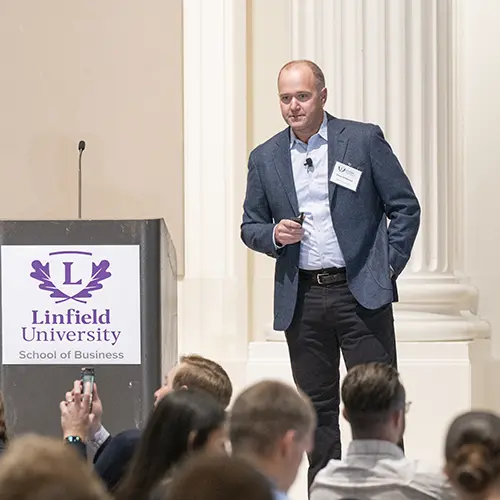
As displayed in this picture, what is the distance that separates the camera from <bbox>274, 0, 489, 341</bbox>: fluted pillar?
18.7 feet

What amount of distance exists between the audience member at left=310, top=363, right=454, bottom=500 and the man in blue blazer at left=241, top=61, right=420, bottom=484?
1.09m

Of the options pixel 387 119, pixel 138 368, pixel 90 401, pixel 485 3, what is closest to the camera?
pixel 90 401

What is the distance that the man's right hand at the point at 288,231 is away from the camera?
4.02 meters

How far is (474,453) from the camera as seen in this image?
8.00ft

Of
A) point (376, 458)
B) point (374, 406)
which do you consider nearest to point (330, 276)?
point (374, 406)

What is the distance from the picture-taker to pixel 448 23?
583 cm

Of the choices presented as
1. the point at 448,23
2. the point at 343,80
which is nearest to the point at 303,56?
the point at 343,80

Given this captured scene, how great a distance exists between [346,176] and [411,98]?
1.66 m

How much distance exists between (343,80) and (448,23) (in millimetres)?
557

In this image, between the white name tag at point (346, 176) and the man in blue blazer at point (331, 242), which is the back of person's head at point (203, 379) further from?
the white name tag at point (346, 176)

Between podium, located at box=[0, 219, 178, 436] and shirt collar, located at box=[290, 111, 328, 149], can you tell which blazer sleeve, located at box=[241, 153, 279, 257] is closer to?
shirt collar, located at box=[290, 111, 328, 149]

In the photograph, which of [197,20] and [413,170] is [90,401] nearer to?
[413,170]

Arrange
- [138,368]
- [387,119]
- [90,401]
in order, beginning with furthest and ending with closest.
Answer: [387,119] → [138,368] → [90,401]

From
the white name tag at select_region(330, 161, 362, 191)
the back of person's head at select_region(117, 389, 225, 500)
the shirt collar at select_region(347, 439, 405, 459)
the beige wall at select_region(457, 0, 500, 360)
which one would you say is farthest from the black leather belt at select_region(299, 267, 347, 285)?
the beige wall at select_region(457, 0, 500, 360)
